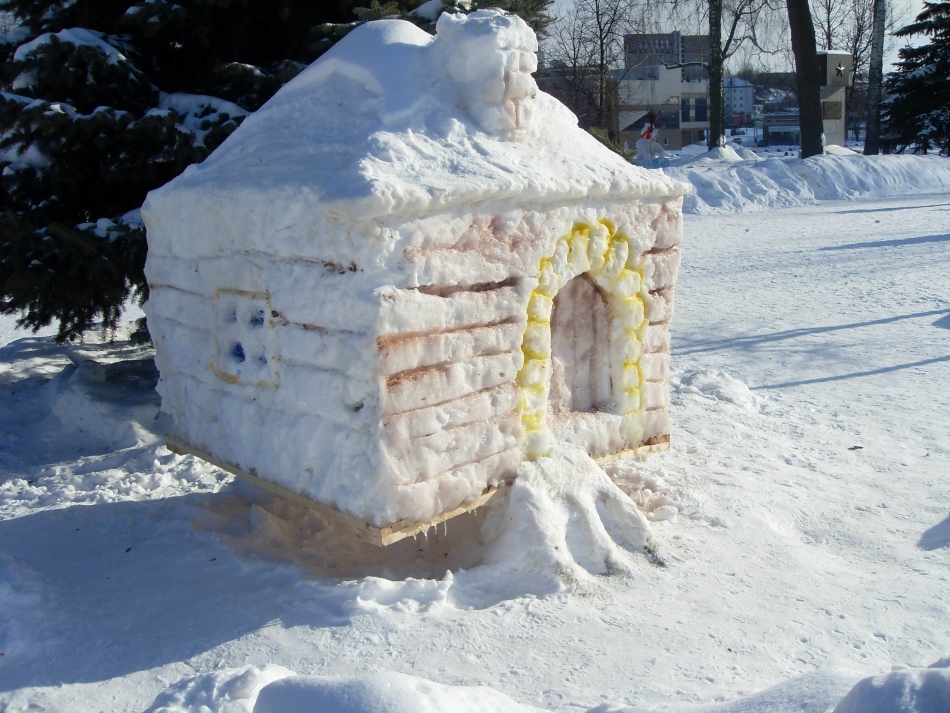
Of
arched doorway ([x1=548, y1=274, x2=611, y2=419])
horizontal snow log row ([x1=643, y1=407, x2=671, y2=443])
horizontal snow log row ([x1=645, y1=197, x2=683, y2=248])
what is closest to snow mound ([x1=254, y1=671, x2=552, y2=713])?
arched doorway ([x1=548, y1=274, x2=611, y2=419])

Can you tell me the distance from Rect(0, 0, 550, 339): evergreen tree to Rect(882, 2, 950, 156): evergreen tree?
A: 23428 mm

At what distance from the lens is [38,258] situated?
5.71 m

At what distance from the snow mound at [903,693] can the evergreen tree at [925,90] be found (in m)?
26.6

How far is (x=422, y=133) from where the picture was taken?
3.82 m

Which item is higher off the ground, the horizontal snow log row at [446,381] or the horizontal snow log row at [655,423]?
the horizontal snow log row at [446,381]

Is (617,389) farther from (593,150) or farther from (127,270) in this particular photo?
(127,270)

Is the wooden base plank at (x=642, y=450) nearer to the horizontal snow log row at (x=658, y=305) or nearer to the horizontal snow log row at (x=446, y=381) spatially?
the horizontal snow log row at (x=658, y=305)

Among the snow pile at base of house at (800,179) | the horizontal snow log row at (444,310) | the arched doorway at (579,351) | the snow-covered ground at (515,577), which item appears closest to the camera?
the snow-covered ground at (515,577)

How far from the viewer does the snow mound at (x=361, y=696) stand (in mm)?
2334

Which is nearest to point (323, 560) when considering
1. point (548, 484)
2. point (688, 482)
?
point (548, 484)

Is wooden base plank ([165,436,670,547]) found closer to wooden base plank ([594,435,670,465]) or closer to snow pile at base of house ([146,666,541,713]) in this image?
wooden base plank ([594,435,670,465])

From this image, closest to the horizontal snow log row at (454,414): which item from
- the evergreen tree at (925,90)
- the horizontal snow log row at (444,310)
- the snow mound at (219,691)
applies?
the horizontal snow log row at (444,310)

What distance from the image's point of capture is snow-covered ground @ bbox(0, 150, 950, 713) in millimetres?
3061

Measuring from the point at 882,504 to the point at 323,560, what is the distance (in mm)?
2972
